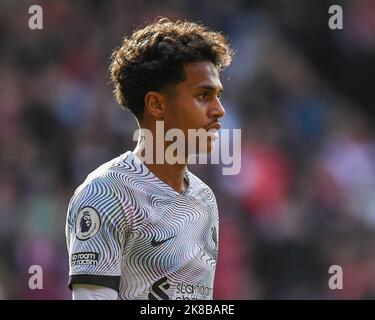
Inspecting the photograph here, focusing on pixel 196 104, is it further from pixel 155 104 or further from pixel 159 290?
pixel 159 290

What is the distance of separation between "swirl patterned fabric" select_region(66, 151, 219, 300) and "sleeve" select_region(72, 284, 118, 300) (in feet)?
0.07

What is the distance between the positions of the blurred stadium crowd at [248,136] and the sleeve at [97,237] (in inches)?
193

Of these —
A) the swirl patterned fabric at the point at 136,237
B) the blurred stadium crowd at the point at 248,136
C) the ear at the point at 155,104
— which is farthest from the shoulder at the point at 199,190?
the blurred stadium crowd at the point at 248,136

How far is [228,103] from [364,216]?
5.54ft

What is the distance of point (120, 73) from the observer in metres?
3.93

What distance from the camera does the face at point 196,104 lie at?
3.80 m

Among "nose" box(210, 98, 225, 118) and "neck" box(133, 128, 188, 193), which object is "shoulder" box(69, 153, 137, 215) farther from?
"nose" box(210, 98, 225, 118)

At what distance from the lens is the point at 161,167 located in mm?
3818

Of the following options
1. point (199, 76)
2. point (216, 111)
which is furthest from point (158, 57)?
point (216, 111)

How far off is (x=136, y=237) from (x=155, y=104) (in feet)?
1.78

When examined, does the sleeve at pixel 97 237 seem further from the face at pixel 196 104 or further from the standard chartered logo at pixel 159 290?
the face at pixel 196 104

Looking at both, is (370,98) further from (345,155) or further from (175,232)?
(175,232)

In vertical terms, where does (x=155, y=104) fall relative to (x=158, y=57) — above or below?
below

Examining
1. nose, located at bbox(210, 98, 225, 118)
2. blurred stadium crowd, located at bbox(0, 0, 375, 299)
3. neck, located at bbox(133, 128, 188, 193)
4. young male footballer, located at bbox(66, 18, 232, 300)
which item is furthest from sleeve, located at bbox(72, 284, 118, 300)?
blurred stadium crowd, located at bbox(0, 0, 375, 299)
